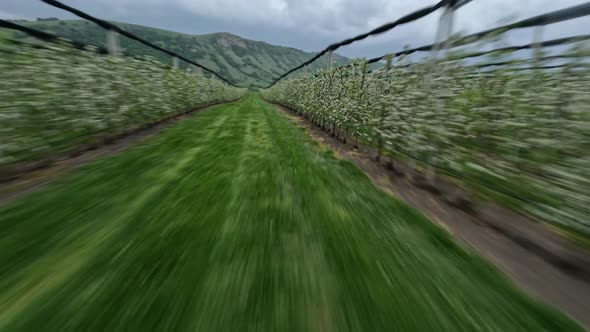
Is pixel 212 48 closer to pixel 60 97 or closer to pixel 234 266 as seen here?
pixel 60 97

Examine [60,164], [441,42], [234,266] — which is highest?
[441,42]

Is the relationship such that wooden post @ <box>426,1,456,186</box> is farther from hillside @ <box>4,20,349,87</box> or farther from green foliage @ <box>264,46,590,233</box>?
hillside @ <box>4,20,349,87</box>

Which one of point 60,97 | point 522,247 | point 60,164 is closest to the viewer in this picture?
point 522,247

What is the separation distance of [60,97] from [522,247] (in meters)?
3.98

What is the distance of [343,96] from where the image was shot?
495 cm

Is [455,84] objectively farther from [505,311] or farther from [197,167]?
[197,167]

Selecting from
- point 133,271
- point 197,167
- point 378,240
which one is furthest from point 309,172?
point 133,271

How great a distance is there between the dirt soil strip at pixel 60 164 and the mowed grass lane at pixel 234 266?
0.16 m

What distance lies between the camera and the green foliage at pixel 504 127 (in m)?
1.36

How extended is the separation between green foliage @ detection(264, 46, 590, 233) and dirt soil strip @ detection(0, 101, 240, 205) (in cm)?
321

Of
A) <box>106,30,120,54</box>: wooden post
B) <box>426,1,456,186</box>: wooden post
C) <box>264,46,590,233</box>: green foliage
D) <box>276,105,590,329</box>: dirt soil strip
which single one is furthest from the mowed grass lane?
<box>106,30,120,54</box>: wooden post

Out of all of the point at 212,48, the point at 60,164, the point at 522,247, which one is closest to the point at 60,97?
the point at 60,164

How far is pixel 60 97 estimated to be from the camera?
2648mm

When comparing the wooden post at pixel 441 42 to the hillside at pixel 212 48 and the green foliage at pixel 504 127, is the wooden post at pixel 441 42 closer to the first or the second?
the green foliage at pixel 504 127
